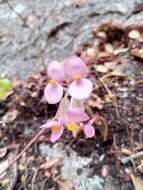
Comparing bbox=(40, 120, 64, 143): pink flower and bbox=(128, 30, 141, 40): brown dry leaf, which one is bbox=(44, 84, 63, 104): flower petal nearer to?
bbox=(40, 120, 64, 143): pink flower

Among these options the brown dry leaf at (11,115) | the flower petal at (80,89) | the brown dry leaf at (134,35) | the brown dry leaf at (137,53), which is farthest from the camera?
the brown dry leaf at (134,35)

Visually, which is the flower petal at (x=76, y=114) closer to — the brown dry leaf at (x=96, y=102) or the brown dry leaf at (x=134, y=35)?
the brown dry leaf at (x=96, y=102)

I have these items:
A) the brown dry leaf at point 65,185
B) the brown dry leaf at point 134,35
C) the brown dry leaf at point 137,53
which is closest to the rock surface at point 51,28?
the brown dry leaf at point 134,35

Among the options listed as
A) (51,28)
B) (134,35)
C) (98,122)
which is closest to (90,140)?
(98,122)

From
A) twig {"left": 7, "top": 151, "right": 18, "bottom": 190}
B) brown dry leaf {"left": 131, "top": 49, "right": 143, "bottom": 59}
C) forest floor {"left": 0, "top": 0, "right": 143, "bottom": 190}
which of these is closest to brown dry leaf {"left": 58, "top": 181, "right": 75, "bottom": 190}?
forest floor {"left": 0, "top": 0, "right": 143, "bottom": 190}

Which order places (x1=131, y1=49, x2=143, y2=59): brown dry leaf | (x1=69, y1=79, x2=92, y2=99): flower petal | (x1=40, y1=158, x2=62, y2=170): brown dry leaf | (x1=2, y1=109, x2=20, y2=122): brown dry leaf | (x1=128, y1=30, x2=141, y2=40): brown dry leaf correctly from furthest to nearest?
(x1=128, y1=30, x2=141, y2=40): brown dry leaf
(x1=131, y1=49, x2=143, y2=59): brown dry leaf
(x1=2, y1=109, x2=20, y2=122): brown dry leaf
(x1=40, y1=158, x2=62, y2=170): brown dry leaf
(x1=69, y1=79, x2=92, y2=99): flower petal

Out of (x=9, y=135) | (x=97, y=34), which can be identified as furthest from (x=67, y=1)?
(x=9, y=135)

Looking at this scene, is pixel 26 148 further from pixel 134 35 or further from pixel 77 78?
pixel 134 35
